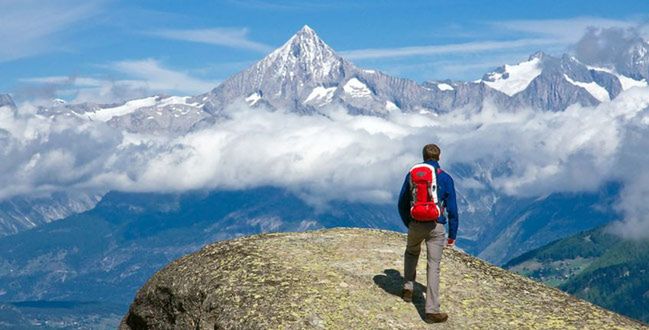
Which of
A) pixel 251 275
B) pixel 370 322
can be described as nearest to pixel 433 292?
pixel 370 322

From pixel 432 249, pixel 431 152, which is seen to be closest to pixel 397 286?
pixel 432 249

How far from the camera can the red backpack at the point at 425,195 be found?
25.9 m

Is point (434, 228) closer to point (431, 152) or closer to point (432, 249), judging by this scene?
point (432, 249)

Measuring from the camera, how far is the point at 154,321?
3269 centimetres

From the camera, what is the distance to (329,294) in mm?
28812

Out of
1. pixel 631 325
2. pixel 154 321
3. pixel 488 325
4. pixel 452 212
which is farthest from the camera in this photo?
pixel 154 321

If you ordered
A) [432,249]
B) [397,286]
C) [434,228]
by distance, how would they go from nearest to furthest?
1. [434,228]
2. [432,249]
3. [397,286]

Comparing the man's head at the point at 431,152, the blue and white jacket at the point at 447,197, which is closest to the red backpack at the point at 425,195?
the blue and white jacket at the point at 447,197

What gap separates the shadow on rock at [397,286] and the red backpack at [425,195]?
12.6 ft

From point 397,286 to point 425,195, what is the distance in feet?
17.1

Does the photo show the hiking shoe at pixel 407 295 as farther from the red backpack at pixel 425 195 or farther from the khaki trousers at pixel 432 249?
the red backpack at pixel 425 195

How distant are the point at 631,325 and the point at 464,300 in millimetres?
6256

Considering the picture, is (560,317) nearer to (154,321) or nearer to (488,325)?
(488,325)

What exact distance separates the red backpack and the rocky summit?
3866 mm
